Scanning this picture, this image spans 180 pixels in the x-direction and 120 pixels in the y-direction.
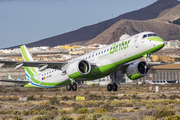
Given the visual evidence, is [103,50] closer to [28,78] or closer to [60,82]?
[60,82]

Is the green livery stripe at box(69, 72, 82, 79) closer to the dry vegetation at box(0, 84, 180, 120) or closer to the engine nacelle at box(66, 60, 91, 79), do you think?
the engine nacelle at box(66, 60, 91, 79)

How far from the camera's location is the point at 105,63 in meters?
43.7

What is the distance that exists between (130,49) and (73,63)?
8534 mm

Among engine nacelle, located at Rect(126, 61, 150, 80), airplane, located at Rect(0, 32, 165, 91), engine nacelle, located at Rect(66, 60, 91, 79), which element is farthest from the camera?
engine nacelle, located at Rect(126, 61, 150, 80)

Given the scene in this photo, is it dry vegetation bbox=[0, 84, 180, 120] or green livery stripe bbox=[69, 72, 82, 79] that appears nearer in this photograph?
dry vegetation bbox=[0, 84, 180, 120]

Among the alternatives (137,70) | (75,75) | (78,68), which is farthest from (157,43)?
(75,75)

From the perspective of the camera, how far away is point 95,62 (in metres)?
45.2

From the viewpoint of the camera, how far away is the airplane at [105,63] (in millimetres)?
40469

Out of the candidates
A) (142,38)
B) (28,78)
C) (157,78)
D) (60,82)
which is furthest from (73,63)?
(157,78)

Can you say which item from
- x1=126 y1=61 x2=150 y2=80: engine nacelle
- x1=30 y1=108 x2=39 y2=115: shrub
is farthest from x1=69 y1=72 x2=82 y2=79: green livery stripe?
x1=30 y1=108 x2=39 y2=115: shrub

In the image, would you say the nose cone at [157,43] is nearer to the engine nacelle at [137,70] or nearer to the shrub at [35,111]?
Answer: the engine nacelle at [137,70]

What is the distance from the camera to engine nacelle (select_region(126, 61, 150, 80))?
159ft

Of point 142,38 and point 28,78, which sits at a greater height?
point 142,38

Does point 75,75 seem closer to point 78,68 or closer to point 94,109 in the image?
point 78,68
